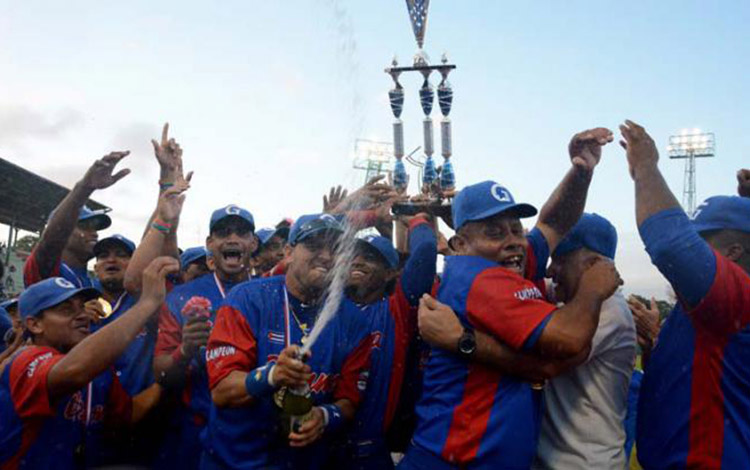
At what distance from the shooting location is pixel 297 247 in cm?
356

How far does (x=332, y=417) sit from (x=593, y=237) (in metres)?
1.69

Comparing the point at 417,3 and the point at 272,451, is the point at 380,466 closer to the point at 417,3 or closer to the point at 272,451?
the point at 272,451

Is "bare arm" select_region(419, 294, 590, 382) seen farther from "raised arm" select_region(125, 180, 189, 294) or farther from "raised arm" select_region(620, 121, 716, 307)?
"raised arm" select_region(125, 180, 189, 294)

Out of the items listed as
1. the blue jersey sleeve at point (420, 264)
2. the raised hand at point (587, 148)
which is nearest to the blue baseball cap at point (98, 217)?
the blue jersey sleeve at point (420, 264)

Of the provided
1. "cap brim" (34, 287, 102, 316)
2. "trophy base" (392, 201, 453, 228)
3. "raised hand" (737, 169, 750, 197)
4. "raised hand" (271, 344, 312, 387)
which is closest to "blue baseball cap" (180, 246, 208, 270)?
"cap brim" (34, 287, 102, 316)

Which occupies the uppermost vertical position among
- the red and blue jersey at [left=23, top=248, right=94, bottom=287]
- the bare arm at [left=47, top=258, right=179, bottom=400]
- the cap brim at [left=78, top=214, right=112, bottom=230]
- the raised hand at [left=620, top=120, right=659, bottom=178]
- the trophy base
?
the raised hand at [left=620, top=120, right=659, bottom=178]

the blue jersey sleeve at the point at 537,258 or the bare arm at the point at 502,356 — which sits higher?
the blue jersey sleeve at the point at 537,258

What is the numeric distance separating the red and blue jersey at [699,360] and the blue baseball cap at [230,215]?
3.10 meters

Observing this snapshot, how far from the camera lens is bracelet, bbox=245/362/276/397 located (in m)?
2.81

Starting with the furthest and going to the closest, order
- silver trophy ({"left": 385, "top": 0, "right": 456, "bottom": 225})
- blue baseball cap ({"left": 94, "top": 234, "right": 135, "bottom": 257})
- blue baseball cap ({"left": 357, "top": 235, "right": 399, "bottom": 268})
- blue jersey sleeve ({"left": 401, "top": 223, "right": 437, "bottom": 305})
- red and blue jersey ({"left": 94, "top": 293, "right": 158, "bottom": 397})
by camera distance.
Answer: silver trophy ({"left": 385, "top": 0, "right": 456, "bottom": 225}), blue baseball cap ({"left": 94, "top": 234, "right": 135, "bottom": 257}), blue baseball cap ({"left": 357, "top": 235, "right": 399, "bottom": 268}), red and blue jersey ({"left": 94, "top": 293, "right": 158, "bottom": 397}), blue jersey sleeve ({"left": 401, "top": 223, "right": 437, "bottom": 305})

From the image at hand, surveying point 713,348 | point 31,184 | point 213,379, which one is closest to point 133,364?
point 213,379

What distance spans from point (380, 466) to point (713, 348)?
2.02 metres

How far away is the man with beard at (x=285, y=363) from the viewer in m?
2.91

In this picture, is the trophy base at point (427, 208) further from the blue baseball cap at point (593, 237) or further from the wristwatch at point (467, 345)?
the wristwatch at point (467, 345)
